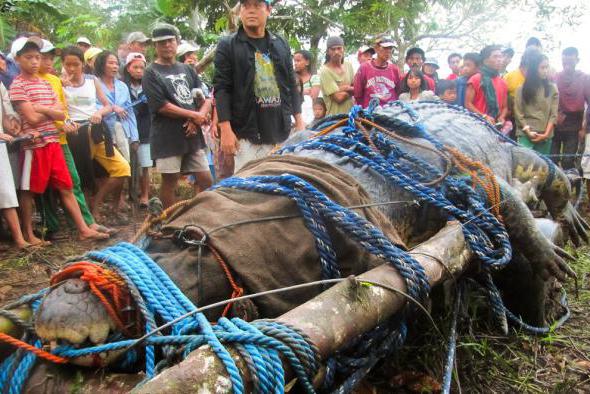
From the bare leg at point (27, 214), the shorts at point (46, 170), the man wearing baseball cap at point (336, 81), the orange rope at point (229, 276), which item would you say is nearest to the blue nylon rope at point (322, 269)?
the orange rope at point (229, 276)

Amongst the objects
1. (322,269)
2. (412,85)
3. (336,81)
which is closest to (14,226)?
(322,269)

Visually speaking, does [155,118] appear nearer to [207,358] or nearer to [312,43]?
[207,358]

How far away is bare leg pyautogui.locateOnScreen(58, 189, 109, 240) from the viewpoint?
4820mm

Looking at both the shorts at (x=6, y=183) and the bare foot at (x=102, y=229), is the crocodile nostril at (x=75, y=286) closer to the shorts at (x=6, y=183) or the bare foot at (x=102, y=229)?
the shorts at (x=6, y=183)

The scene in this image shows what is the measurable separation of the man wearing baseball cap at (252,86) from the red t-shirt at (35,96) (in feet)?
5.63

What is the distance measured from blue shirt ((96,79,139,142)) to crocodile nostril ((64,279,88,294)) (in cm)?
460

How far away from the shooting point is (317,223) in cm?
187

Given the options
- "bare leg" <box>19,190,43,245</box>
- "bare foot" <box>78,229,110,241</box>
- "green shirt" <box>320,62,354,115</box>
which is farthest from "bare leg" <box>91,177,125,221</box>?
"green shirt" <box>320,62,354,115</box>

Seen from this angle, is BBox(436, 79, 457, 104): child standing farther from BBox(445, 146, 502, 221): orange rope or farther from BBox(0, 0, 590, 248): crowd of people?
BBox(445, 146, 502, 221): orange rope

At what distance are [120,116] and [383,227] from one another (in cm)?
465

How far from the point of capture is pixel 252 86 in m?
4.12

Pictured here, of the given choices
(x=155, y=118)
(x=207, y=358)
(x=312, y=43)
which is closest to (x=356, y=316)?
(x=207, y=358)

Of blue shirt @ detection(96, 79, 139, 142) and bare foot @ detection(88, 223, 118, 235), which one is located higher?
blue shirt @ detection(96, 79, 139, 142)

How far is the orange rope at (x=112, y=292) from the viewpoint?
4.54ft
